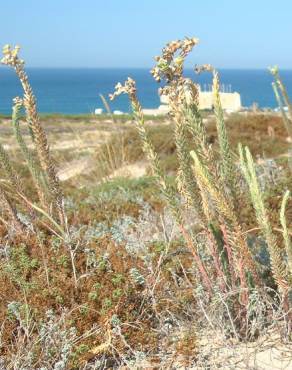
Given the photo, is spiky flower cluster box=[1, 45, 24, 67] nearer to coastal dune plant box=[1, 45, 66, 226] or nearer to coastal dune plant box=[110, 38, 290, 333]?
coastal dune plant box=[1, 45, 66, 226]

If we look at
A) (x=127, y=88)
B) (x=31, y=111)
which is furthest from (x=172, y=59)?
(x=31, y=111)

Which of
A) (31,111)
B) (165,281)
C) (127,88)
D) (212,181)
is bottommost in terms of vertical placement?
(165,281)

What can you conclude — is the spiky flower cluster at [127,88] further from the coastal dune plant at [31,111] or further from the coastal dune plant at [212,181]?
the coastal dune plant at [31,111]

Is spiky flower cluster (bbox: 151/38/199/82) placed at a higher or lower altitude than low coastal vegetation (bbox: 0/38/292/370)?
higher

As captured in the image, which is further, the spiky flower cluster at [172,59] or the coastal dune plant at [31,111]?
the coastal dune plant at [31,111]

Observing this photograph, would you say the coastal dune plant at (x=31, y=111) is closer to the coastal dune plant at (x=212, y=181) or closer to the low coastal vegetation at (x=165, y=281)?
the low coastal vegetation at (x=165, y=281)

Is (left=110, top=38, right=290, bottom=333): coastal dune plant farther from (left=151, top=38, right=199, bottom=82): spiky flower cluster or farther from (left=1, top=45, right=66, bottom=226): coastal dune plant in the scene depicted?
(left=1, top=45, right=66, bottom=226): coastal dune plant

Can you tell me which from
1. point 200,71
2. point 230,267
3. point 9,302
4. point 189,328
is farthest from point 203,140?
point 9,302

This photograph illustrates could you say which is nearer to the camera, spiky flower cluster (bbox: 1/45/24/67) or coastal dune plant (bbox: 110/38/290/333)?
coastal dune plant (bbox: 110/38/290/333)

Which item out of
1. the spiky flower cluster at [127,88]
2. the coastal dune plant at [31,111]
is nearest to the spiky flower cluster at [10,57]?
the coastal dune plant at [31,111]

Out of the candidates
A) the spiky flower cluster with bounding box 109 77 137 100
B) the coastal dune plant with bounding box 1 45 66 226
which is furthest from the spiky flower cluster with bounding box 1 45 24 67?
the spiky flower cluster with bounding box 109 77 137 100

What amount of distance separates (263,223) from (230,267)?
37cm

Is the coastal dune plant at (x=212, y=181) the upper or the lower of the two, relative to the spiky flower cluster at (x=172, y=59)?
lower

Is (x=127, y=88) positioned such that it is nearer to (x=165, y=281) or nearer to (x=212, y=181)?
(x=212, y=181)
